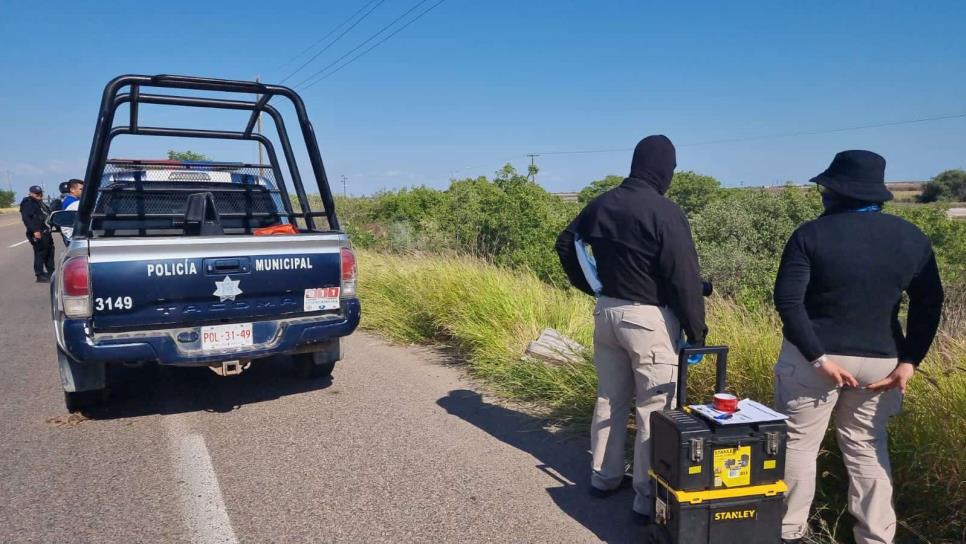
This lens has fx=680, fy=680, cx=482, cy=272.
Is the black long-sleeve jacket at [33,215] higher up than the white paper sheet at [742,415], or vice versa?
the black long-sleeve jacket at [33,215]

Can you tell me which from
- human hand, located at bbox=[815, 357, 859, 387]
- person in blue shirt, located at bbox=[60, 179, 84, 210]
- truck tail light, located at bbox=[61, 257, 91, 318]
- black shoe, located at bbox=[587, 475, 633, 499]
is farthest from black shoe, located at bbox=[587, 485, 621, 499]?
person in blue shirt, located at bbox=[60, 179, 84, 210]

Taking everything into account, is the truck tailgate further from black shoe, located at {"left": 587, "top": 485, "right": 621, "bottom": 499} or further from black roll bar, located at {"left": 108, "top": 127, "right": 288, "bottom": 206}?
black shoe, located at {"left": 587, "top": 485, "right": 621, "bottom": 499}

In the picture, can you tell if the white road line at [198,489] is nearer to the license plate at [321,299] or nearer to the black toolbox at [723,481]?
the license plate at [321,299]

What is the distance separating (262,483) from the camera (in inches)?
154

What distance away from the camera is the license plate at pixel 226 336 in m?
4.74

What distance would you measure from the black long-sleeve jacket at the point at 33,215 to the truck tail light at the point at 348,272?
9621mm

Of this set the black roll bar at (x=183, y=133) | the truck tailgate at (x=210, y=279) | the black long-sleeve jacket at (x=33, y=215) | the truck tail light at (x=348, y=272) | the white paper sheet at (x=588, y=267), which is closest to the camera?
the white paper sheet at (x=588, y=267)

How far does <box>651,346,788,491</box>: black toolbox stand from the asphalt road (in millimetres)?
663

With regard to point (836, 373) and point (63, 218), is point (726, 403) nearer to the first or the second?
point (836, 373)

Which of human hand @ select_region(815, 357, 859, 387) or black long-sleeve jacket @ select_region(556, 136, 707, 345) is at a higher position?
black long-sleeve jacket @ select_region(556, 136, 707, 345)

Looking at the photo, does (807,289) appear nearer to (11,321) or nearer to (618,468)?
(618,468)

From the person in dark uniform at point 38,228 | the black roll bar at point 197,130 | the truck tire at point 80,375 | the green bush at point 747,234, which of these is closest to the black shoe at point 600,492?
the black roll bar at point 197,130

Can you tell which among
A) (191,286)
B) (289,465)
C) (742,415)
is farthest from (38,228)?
(742,415)

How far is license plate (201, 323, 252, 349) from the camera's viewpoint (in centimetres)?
474
